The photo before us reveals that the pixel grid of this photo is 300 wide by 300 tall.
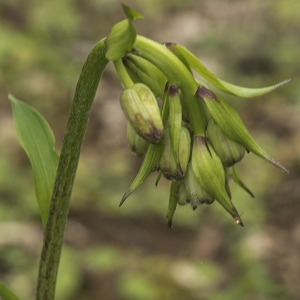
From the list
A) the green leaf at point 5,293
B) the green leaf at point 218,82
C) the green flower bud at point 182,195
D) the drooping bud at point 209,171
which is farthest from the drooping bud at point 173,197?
the green leaf at point 5,293

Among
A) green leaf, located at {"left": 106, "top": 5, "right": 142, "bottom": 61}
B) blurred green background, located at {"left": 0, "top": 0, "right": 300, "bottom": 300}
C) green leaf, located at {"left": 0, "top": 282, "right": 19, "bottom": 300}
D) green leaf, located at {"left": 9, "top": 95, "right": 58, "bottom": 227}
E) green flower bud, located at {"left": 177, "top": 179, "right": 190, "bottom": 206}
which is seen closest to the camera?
green leaf, located at {"left": 106, "top": 5, "right": 142, "bottom": 61}

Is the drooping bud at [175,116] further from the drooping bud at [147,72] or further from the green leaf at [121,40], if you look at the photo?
the green leaf at [121,40]

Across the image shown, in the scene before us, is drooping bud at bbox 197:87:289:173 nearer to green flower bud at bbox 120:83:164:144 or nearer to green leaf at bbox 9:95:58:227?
green flower bud at bbox 120:83:164:144

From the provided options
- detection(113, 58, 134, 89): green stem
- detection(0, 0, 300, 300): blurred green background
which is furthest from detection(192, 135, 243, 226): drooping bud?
detection(0, 0, 300, 300): blurred green background

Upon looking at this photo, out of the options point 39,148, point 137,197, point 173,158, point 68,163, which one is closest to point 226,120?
point 173,158

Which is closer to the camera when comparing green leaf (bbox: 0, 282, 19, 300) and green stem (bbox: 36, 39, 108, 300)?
green stem (bbox: 36, 39, 108, 300)

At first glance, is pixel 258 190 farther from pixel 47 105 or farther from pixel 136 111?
pixel 136 111

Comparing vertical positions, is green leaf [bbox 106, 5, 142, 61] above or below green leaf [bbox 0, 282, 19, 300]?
above
